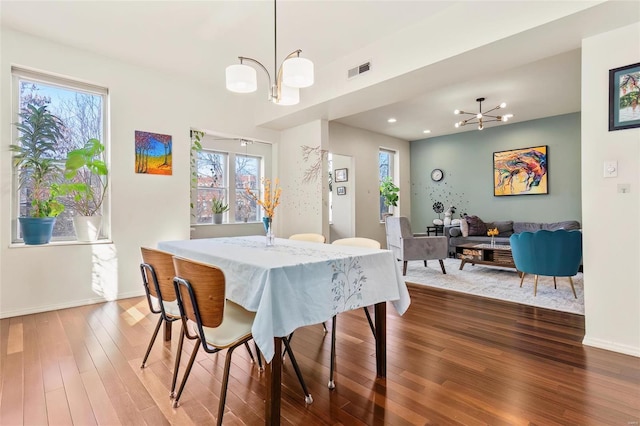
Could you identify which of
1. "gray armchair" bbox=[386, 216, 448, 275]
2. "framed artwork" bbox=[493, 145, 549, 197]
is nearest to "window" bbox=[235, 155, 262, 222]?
"gray armchair" bbox=[386, 216, 448, 275]

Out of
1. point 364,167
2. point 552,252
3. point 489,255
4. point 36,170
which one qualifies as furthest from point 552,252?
point 36,170

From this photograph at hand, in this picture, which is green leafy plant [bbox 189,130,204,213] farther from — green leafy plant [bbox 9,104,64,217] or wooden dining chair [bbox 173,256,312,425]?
wooden dining chair [bbox 173,256,312,425]

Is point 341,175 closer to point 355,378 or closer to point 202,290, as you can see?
point 355,378

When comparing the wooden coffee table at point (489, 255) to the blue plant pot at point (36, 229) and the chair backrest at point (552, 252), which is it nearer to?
the chair backrest at point (552, 252)

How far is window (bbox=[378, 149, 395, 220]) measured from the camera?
298 inches

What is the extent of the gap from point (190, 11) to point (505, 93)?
4.64m

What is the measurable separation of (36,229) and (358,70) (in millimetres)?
3871

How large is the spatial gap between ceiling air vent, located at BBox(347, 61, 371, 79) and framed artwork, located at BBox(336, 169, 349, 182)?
9.87ft

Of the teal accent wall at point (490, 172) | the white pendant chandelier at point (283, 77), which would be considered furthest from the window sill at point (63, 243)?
the teal accent wall at point (490, 172)

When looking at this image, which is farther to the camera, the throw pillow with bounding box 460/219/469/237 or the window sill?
the throw pillow with bounding box 460/219/469/237

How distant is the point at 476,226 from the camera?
6.71 meters

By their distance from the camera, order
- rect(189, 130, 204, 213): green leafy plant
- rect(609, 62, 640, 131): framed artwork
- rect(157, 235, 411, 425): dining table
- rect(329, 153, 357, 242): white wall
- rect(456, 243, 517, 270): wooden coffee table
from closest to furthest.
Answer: rect(157, 235, 411, 425): dining table, rect(609, 62, 640, 131): framed artwork, rect(189, 130, 204, 213): green leafy plant, rect(456, 243, 517, 270): wooden coffee table, rect(329, 153, 357, 242): white wall

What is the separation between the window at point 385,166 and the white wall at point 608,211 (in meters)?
4.99

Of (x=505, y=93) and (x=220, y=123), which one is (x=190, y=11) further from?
(x=505, y=93)
